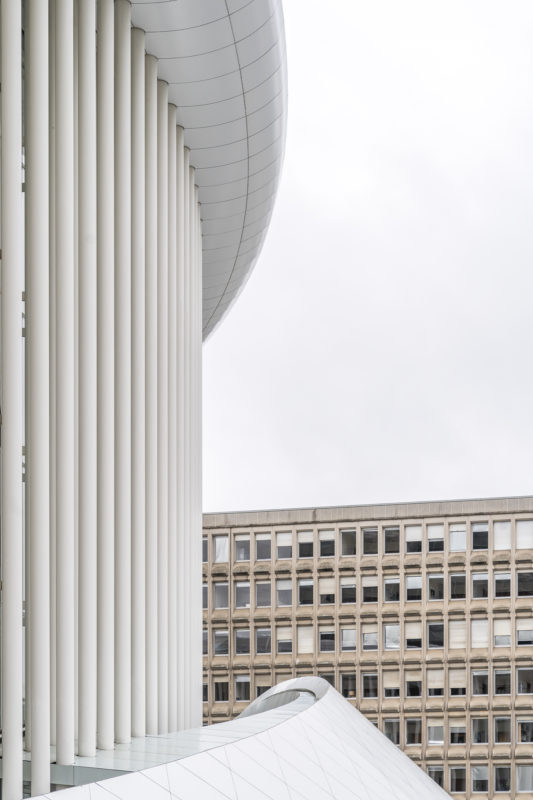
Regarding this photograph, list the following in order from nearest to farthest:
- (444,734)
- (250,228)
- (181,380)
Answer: (181,380), (250,228), (444,734)

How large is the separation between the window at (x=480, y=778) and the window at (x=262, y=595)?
31.0 ft

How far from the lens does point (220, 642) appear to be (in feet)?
136

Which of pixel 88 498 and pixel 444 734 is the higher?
pixel 88 498

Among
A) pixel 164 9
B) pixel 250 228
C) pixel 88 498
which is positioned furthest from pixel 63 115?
pixel 250 228

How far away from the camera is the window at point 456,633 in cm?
4003

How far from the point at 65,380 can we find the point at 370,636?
31577mm

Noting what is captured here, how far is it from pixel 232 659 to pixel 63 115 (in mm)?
32633

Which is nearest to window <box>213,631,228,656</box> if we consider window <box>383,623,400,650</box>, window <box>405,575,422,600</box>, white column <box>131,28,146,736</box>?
window <box>383,623,400,650</box>

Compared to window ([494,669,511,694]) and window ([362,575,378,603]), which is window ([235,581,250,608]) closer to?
window ([362,575,378,603])

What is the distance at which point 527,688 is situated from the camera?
39.5 meters

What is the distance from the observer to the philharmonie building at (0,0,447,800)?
978cm

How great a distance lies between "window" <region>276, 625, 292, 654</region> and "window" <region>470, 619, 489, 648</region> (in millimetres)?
6705

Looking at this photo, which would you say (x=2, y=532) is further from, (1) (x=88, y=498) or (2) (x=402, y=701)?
(2) (x=402, y=701)

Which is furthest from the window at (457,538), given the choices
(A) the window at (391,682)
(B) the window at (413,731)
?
(B) the window at (413,731)
